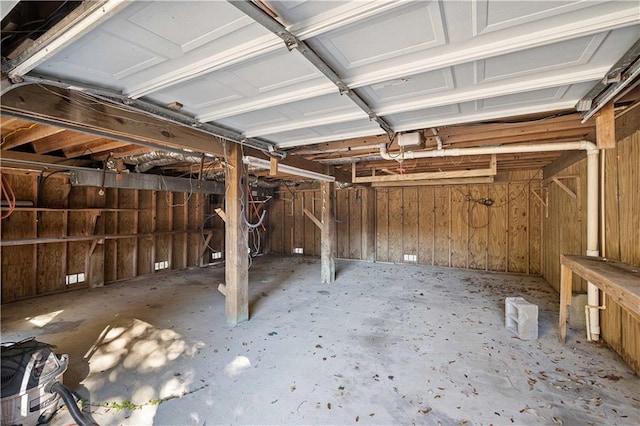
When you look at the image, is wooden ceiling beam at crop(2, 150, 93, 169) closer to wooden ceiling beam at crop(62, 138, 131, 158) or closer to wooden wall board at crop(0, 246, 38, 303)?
wooden ceiling beam at crop(62, 138, 131, 158)

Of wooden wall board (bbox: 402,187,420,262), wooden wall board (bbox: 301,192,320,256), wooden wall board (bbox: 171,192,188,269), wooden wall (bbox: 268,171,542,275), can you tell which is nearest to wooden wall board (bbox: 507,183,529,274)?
wooden wall (bbox: 268,171,542,275)

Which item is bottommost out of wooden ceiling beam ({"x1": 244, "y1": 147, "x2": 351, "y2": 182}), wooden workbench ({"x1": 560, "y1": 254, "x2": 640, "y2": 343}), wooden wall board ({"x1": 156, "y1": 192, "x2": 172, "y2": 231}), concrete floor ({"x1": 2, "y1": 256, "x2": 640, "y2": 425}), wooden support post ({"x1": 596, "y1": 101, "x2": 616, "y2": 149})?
concrete floor ({"x1": 2, "y1": 256, "x2": 640, "y2": 425})

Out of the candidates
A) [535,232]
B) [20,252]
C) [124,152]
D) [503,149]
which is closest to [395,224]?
[535,232]

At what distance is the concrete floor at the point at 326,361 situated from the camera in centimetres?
168

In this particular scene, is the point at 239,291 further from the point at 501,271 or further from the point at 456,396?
the point at 501,271

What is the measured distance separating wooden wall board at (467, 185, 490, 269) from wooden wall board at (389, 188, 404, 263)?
58.0 inches

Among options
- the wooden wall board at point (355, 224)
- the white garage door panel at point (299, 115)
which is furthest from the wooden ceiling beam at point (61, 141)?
the wooden wall board at point (355, 224)

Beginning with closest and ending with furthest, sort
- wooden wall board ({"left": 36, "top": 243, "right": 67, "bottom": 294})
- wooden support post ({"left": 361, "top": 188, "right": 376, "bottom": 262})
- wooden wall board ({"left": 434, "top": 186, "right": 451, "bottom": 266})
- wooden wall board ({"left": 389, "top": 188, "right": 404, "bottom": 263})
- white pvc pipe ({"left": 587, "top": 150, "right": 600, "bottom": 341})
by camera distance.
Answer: white pvc pipe ({"left": 587, "top": 150, "right": 600, "bottom": 341}) → wooden wall board ({"left": 36, "top": 243, "right": 67, "bottom": 294}) → wooden wall board ({"left": 434, "top": 186, "right": 451, "bottom": 266}) → wooden wall board ({"left": 389, "top": 188, "right": 404, "bottom": 263}) → wooden support post ({"left": 361, "top": 188, "right": 376, "bottom": 262})

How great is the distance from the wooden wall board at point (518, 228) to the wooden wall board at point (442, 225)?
114 centimetres

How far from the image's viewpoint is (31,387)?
4.98 feet

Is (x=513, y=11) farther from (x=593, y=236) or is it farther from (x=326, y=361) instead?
(x=593, y=236)

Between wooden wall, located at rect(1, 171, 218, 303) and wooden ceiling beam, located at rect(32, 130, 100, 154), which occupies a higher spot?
wooden ceiling beam, located at rect(32, 130, 100, 154)

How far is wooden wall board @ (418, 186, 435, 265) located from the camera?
20.2 feet

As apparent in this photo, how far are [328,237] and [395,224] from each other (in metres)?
2.40
